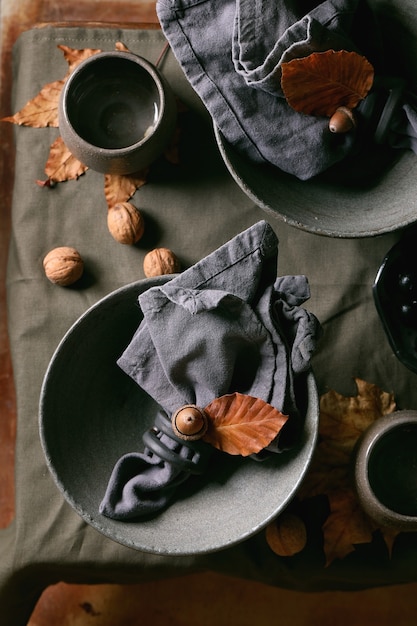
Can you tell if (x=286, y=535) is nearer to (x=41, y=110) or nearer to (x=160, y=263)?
(x=160, y=263)

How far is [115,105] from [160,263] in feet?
0.56

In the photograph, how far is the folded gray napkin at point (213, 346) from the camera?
0.59 m

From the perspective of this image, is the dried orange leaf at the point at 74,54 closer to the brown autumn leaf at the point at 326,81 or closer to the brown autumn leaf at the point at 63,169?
the brown autumn leaf at the point at 63,169

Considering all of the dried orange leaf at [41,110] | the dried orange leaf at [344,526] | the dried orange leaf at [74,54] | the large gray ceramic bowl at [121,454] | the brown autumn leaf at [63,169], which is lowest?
the dried orange leaf at [344,526]

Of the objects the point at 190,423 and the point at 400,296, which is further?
the point at 400,296

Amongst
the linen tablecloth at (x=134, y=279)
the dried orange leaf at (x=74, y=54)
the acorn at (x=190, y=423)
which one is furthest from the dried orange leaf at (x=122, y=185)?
the acorn at (x=190, y=423)

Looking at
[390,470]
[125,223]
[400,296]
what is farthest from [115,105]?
[390,470]

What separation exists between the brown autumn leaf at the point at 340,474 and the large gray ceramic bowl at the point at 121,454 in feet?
0.32

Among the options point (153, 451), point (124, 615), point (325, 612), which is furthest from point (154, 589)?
point (153, 451)

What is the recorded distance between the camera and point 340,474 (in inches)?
27.4

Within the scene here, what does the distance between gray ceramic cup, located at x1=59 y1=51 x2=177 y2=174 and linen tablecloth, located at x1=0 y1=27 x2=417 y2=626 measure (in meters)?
0.04

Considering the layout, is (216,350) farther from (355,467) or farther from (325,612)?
(325,612)

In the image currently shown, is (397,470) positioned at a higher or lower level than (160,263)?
lower

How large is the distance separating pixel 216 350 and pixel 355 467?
0.17 meters
